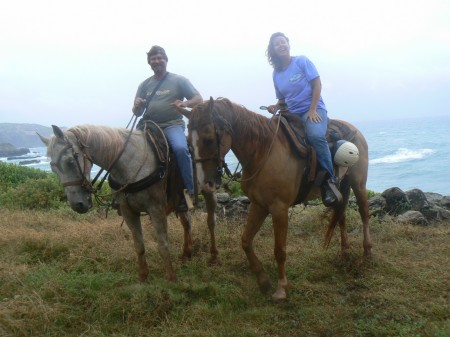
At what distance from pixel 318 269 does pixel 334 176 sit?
123cm

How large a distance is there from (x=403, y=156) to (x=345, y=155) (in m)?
38.0

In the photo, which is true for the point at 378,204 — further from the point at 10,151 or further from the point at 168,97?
the point at 10,151

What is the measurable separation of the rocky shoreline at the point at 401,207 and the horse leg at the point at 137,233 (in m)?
3.71

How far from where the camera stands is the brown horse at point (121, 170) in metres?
3.31

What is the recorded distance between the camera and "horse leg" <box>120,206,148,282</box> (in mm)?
4016

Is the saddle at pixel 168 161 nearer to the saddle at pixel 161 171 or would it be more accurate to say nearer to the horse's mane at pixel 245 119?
the saddle at pixel 161 171

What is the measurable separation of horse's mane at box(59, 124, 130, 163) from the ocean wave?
115ft

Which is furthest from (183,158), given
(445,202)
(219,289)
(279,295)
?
(445,202)

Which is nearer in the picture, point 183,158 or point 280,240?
point 280,240

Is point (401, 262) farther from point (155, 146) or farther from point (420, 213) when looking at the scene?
point (155, 146)

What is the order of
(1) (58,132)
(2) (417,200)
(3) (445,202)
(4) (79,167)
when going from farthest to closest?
Result: (3) (445,202)
(2) (417,200)
(4) (79,167)
(1) (58,132)

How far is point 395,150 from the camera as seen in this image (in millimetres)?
43188

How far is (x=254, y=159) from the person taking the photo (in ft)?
12.4

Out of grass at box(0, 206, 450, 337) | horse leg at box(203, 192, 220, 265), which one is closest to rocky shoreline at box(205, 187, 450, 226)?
grass at box(0, 206, 450, 337)
